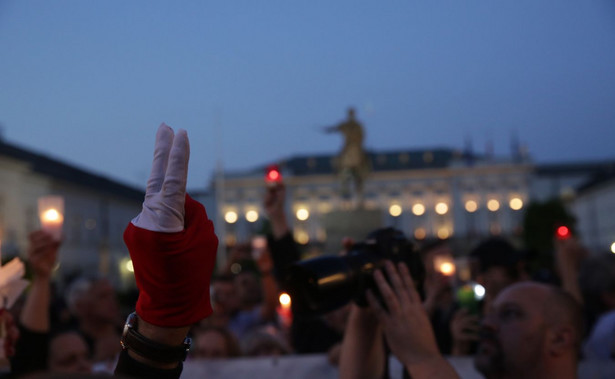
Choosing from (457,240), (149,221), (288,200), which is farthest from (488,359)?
(288,200)

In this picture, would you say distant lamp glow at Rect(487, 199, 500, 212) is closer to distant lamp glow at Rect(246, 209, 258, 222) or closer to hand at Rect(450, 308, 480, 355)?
distant lamp glow at Rect(246, 209, 258, 222)

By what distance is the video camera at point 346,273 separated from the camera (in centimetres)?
152

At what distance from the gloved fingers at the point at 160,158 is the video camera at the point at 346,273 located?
558 mm

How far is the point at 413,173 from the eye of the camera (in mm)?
80812

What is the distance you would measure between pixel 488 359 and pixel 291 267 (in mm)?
860

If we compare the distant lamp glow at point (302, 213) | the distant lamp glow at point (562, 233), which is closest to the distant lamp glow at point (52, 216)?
the distant lamp glow at point (562, 233)

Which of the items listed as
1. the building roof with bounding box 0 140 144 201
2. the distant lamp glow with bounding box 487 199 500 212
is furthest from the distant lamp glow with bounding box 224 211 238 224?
the building roof with bounding box 0 140 144 201

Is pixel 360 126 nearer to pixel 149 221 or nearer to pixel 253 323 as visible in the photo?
pixel 253 323

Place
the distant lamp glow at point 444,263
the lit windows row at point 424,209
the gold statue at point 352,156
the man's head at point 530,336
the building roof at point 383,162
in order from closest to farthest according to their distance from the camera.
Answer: the man's head at point 530,336, the distant lamp glow at point 444,263, the gold statue at point 352,156, the lit windows row at point 424,209, the building roof at point 383,162

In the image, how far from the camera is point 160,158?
1021mm

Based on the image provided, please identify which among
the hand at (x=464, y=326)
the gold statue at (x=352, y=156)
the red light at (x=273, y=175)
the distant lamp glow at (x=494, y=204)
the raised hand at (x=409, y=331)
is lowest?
the distant lamp glow at (x=494, y=204)

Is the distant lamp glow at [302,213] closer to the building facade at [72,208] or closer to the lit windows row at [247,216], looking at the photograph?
the lit windows row at [247,216]

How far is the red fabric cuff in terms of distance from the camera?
3.16 feet

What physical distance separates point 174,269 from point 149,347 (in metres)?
0.14
